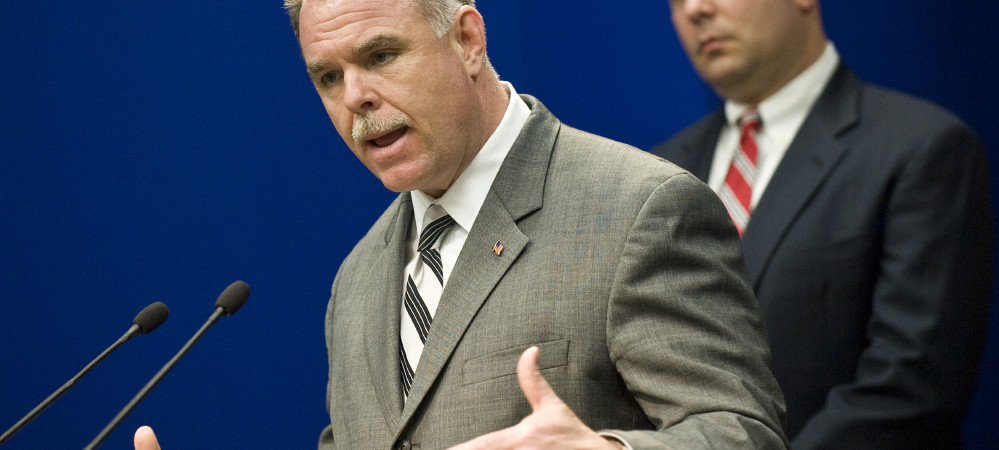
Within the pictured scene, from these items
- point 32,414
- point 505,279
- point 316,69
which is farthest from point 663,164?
point 32,414

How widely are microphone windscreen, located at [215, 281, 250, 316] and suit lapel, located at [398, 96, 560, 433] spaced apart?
403 millimetres

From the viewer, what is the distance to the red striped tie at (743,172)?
101 inches

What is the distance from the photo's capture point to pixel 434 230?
164 centimetres

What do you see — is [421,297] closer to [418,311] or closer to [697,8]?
[418,311]

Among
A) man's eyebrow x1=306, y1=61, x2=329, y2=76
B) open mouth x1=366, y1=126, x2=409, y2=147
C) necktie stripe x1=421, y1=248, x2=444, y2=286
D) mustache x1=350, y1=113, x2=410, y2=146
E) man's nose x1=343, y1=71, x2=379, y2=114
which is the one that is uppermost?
man's eyebrow x1=306, y1=61, x2=329, y2=76

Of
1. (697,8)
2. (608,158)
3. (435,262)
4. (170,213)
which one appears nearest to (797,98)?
(697,8)

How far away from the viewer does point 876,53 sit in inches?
124

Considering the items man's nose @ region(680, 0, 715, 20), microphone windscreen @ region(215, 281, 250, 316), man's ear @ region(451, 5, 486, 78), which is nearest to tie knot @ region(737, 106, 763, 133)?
man's nose @ region(680, 0, 715, 20)

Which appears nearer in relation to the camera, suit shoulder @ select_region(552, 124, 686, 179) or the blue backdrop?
suit shoulder @ select_region(552, 124, 686, 179)

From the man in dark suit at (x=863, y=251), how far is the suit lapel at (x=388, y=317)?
997 mm

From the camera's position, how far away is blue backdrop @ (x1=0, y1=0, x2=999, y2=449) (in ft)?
8.38

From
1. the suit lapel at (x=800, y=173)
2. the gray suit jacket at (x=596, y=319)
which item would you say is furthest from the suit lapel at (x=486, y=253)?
the suit lapel at (x=800, y=173)

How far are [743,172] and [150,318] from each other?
1529mm

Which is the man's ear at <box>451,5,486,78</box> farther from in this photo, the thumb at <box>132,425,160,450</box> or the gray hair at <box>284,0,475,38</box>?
the thumb at <box>132,425,160,450</box>
